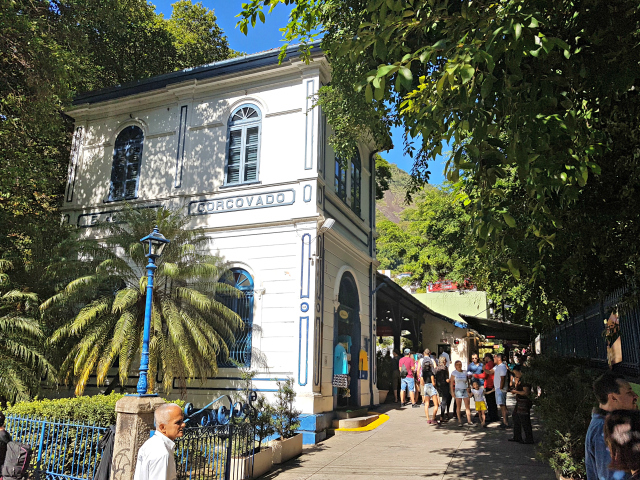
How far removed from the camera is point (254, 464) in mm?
8047

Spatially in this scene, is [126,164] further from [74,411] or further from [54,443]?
[54,443]

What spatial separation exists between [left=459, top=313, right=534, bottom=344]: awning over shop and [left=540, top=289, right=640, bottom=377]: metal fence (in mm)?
3888

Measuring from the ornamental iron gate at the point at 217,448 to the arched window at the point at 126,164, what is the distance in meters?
8.52

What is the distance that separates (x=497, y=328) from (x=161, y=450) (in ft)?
57.5

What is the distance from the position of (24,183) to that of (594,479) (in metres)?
13.2

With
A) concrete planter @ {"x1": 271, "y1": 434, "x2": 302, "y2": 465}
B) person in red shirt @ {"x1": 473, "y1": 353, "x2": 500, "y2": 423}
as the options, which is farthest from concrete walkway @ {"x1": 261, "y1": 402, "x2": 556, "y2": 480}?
person in red shirt @ {"x1": 473, "y1": 353, "x2": 500, "y2": 423}

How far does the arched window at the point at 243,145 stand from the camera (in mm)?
13055

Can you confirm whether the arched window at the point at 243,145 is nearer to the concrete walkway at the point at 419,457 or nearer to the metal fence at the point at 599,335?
the concrete walkway at the point at 419,457

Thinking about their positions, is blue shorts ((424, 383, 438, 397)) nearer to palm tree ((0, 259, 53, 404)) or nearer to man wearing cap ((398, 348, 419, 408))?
man wearing cap ((398, 348, 419, 408))

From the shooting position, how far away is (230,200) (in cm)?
1290

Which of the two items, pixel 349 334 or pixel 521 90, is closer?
pixel 521 90

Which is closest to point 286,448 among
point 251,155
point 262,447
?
point 262,447

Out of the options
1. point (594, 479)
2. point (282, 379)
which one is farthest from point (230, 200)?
point (594, 479)

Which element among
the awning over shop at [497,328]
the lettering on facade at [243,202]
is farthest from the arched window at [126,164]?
the awning over shop at [497,328]
